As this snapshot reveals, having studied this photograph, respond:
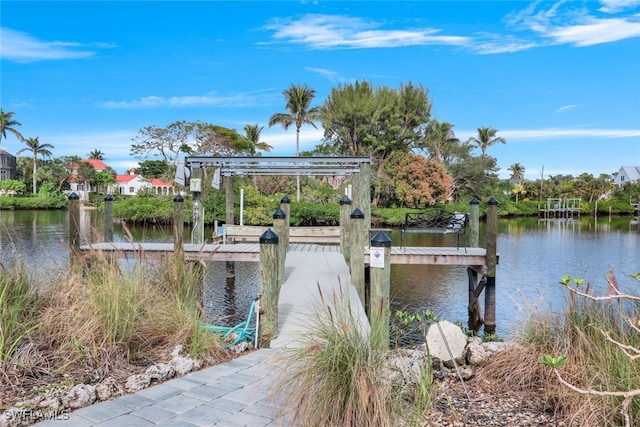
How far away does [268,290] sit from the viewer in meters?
4.61

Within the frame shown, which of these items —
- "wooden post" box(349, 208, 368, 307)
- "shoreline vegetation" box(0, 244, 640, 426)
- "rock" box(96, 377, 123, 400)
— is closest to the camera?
"shoreline vegetation" box(0, 244, 640, 426)

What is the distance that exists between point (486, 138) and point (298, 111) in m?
27.2

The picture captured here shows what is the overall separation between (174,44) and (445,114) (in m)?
30.1

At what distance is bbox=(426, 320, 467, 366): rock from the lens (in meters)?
4.08

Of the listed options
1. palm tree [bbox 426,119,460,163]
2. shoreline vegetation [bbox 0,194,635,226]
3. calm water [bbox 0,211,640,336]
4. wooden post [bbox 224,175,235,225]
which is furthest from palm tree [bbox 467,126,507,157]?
wooden post [bbox 224,175,235,225]

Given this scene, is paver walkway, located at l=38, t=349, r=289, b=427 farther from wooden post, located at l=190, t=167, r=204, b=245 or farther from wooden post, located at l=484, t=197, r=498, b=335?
wooden post, located at l=190, t=167, r=204, b=245

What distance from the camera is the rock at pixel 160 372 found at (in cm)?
341

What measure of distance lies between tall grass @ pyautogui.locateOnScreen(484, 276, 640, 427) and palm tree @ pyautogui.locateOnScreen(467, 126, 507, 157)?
5236 centimetres

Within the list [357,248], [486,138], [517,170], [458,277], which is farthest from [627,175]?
[357,248]

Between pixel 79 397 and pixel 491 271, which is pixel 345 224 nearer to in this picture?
pixel 491 271

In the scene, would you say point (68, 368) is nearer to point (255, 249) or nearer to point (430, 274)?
point (255, 249)

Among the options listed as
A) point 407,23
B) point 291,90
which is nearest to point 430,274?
point 407,23

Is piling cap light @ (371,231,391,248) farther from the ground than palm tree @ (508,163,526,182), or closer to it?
closer to it

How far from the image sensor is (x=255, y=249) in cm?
953
